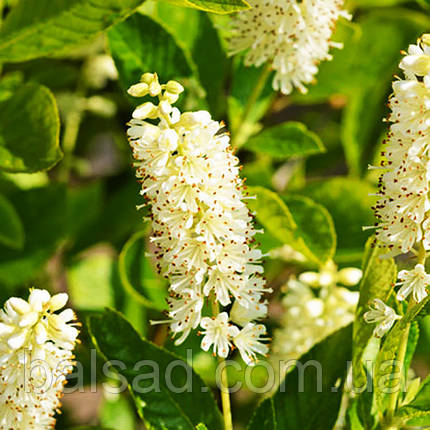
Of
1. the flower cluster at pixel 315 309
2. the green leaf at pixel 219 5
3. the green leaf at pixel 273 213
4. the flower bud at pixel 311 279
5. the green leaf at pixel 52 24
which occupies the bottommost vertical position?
the flower cluster at pixel 315 309

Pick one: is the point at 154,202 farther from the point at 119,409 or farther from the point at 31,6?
the point at 119,409

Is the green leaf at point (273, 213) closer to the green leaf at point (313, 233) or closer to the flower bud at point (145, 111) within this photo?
the green leaf at point (313, 233)

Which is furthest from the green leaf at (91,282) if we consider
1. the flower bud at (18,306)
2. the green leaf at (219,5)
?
the green leaf at (219,5)

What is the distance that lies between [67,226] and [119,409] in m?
0.42

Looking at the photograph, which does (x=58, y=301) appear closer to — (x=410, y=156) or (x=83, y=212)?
(x=410, y=156)

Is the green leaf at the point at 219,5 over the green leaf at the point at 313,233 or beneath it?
over

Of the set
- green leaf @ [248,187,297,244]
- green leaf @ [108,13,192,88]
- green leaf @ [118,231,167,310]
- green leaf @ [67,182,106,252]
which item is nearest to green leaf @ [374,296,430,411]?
green leaf @ [248,187,297,244]

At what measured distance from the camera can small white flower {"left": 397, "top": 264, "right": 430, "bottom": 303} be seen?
0.88 m

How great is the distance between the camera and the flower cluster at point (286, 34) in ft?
3.60

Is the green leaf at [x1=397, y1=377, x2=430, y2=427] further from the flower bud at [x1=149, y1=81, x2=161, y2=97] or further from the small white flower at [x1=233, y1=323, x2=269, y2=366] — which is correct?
the flower bud at [x1=149, y1=81, x2=161, y2=97]

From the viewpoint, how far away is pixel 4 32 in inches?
45.4

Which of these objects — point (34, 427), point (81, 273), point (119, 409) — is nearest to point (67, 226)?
point (81, 273)

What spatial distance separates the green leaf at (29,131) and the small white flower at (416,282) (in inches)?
20.6

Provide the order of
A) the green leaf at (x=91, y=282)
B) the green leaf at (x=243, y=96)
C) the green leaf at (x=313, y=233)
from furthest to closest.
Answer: the green leaf at (x=91, y=282), the green leaf at (x=243, y=96), the green leaf at (x=313, y=233)
